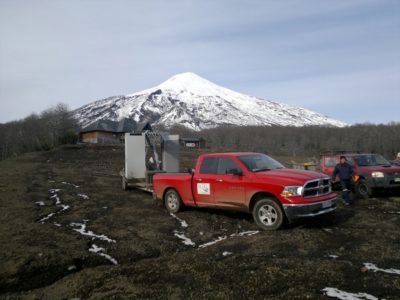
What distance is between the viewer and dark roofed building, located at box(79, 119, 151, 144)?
303ft

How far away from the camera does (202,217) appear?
10.1 metres

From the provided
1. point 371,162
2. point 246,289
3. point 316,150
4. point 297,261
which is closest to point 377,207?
point 371,162

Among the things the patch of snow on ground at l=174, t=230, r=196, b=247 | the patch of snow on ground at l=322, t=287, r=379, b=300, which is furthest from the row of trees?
the patch of snow on ground at l=322, t=287, r=379, b=300

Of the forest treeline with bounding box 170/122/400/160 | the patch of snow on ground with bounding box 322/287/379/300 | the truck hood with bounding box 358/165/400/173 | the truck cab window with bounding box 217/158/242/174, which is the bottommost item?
the patch of snow on ground with bounding box 322/287/379/300

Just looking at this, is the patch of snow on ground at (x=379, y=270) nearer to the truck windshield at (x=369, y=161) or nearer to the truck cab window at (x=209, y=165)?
the truck cab window at (x=209, y=165)

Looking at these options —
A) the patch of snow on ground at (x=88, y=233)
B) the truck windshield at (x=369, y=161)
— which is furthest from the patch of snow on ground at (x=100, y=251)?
the truck windshield at (x=369, y=161)

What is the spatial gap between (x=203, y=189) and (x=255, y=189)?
1.73 meters

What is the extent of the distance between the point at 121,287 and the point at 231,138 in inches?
5181

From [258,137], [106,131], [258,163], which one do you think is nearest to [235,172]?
[258,163]

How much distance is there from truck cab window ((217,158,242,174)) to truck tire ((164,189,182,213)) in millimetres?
1685

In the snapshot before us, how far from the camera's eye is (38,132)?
286ft

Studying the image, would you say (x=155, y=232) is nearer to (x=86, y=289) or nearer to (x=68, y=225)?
(x=68, y=225)

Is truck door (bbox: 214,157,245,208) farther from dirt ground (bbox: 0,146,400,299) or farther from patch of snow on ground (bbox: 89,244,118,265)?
patch of snow on ground (bbox: 89,244,118,265)

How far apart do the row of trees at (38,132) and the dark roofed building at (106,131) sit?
21.3ft
